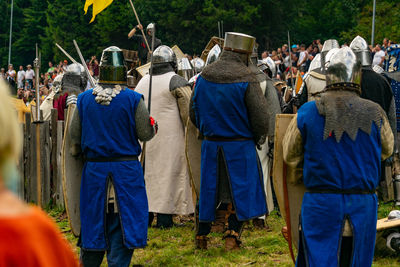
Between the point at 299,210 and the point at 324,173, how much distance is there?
0.64 metres

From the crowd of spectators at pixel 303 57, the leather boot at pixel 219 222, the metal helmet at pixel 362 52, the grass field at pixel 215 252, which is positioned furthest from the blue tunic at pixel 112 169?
the crowd of spectators at pixel 303 57

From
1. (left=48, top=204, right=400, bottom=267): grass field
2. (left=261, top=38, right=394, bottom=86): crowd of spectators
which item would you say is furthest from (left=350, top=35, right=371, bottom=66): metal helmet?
(left=261, top=38, right=394, bottom=86): crowd of spectators

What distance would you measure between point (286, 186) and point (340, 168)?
2.16ft

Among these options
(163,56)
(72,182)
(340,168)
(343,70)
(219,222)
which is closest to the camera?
(340,168)

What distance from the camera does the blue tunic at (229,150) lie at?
19.0 feet

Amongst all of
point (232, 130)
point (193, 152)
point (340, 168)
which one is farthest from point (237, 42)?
point (340, 168)

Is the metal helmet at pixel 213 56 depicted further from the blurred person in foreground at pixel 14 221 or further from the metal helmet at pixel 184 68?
the blurred person in foreground at pixel 14 221

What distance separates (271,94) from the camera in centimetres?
651

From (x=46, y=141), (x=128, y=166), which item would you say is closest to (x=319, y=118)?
(x=128, y=166)

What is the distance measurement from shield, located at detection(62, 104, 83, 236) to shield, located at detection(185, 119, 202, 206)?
4.75ft

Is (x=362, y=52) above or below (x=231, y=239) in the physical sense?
above

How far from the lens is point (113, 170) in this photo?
16.3 feet

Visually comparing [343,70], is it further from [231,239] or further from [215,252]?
[215,252]

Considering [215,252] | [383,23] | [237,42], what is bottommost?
[215,252]
